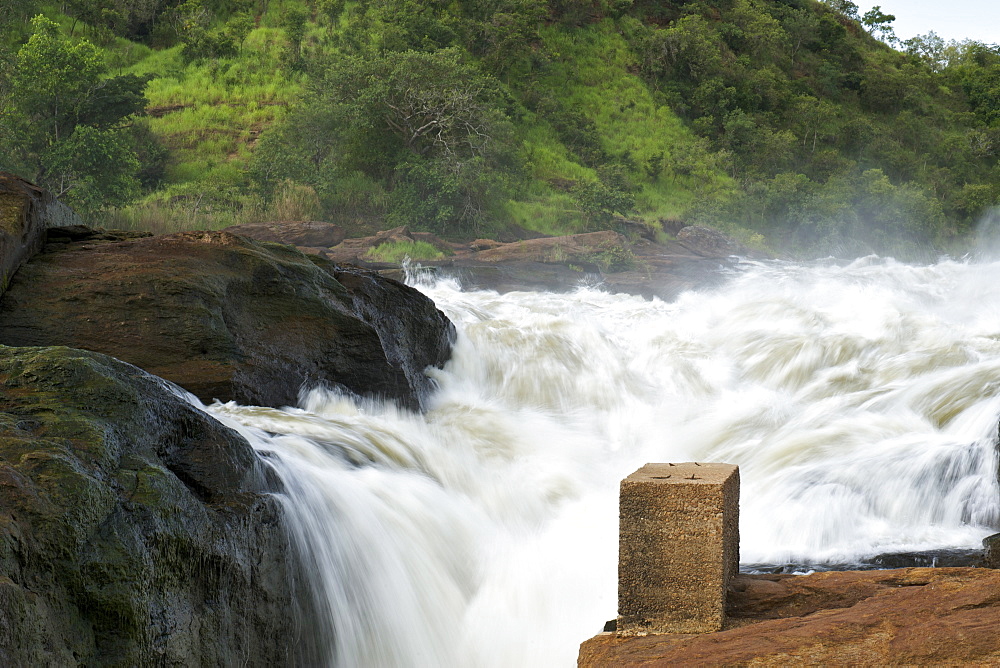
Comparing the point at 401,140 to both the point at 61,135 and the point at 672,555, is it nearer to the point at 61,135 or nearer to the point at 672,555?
the point at 61,135

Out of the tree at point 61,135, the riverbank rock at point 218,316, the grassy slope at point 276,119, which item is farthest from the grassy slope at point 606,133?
the riverbank rock at point 218,316

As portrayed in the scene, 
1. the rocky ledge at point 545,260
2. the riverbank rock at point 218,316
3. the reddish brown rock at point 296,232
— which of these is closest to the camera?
the riverbank rock at point 218,316

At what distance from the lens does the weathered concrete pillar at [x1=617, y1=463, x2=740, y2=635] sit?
395cm

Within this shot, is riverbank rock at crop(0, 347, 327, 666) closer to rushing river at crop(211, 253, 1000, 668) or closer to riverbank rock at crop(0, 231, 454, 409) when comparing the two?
rushing river at crop(211, 253, 1000, 668)

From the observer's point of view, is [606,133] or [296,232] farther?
[606,133]

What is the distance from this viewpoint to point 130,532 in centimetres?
375

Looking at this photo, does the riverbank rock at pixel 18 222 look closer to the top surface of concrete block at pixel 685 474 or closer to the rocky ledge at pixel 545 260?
the top surface of concrete block at pixel 685 474

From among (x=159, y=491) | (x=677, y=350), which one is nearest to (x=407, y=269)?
(x=677, y=350)

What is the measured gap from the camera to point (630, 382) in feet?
38.8

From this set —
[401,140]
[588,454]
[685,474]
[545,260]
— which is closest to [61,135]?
[401,140]

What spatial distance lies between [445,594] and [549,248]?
1656 centimetres

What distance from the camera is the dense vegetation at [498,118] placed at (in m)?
22.3

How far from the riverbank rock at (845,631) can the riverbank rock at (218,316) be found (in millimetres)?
4440

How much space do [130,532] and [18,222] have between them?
15.3 feet
